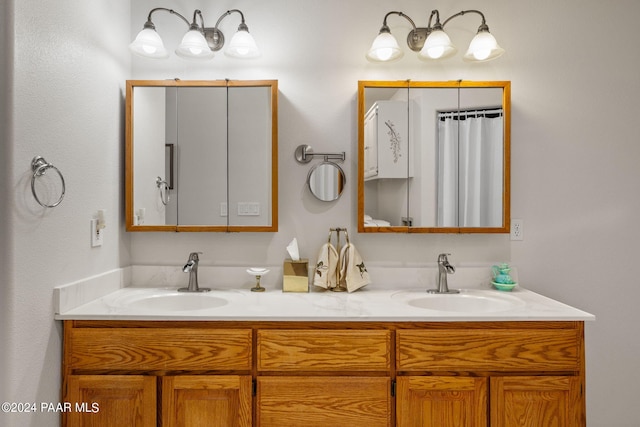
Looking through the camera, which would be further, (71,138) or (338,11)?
(338,11)

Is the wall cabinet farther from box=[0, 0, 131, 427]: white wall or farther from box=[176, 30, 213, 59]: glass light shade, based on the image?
box=[176, 30, 213, 59]: glass light shade

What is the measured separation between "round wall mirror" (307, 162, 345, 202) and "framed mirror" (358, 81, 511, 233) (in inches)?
4.5

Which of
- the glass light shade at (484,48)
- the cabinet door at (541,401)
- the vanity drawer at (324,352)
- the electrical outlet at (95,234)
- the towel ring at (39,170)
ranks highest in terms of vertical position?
the glass light shade at (484,48)

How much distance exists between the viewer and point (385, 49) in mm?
1895

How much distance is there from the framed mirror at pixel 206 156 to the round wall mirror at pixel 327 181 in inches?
7.9

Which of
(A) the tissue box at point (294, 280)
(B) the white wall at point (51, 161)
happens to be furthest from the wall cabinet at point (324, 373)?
(A) the tissue box at point (294, 280)

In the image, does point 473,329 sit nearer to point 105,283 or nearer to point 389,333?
point 389,333

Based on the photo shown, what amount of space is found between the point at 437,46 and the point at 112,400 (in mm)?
2050

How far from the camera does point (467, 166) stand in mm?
1966

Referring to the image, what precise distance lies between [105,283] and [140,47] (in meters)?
1.11

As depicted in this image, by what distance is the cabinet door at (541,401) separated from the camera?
148 cm

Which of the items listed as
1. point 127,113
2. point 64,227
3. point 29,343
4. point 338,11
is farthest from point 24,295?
point 338,11

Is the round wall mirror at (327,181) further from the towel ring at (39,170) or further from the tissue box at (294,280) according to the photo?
the towel ring at (39,170)

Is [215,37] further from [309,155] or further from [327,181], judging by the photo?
[327,181]
